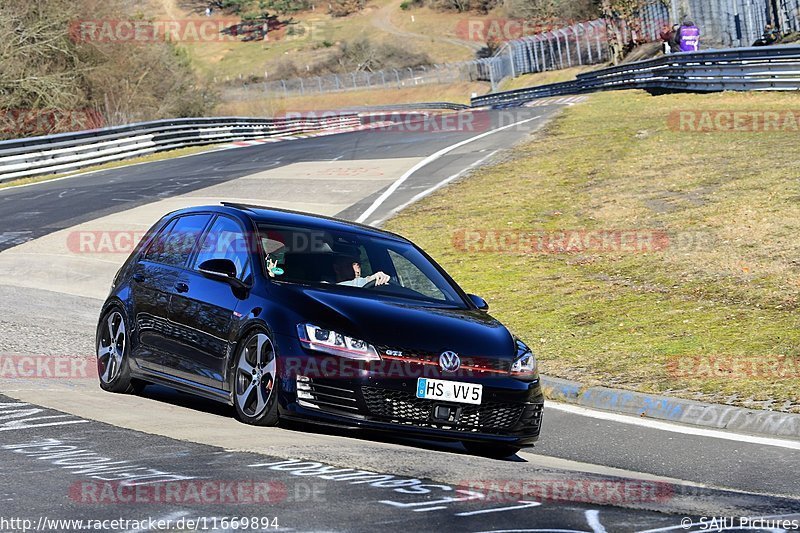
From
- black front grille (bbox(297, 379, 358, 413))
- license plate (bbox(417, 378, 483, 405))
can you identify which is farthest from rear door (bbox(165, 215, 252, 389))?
license plate (bbox(417, 378, 483, 405))

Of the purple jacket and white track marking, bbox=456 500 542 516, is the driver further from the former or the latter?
the purple jacket

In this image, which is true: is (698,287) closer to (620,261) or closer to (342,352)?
(620,261)

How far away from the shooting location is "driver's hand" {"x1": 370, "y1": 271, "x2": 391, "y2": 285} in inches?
358

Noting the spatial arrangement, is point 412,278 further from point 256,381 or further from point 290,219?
point 256,381

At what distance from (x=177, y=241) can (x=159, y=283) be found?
1.42 ft

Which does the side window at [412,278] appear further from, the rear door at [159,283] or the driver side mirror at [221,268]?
the rear door at [159,283]

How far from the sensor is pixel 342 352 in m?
7.85

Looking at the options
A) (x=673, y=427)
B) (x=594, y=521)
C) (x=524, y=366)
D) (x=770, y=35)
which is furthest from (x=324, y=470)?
(x=770, y=35)

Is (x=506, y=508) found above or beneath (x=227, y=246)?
beneath

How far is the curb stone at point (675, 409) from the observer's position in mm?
9023

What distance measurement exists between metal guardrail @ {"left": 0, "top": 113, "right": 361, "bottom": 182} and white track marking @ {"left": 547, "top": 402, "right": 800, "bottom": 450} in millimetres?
23978

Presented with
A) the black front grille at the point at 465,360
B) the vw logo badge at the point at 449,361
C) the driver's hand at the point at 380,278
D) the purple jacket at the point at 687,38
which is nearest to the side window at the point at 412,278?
the driver's hand at the point at 380,278

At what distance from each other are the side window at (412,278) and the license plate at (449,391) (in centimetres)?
135

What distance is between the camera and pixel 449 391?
7.94 meters
